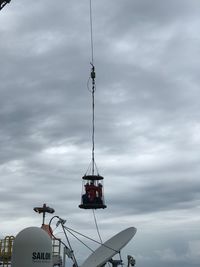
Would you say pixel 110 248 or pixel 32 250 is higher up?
pixel 110 248

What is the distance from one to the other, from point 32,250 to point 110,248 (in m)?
10.8

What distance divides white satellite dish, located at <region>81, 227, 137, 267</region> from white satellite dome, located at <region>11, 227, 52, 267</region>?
8599 mm

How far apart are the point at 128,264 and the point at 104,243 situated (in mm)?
2667

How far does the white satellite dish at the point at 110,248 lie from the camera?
131 ft

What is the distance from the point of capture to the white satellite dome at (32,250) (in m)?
31.2

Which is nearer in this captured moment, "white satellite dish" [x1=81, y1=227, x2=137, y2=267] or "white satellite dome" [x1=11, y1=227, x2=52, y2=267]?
"white satellite dome" [x1=11, y1=227, x2=52, y2=267]

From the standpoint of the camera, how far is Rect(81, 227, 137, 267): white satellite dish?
39.9 meters

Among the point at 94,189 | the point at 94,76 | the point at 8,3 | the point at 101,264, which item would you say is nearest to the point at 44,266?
the point at 101,264

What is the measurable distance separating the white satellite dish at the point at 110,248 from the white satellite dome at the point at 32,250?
339 inches

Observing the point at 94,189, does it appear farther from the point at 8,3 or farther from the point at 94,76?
the point at 8,3

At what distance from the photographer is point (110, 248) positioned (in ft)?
134

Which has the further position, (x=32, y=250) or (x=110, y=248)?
(x=110, y=248)

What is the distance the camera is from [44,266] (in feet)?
103

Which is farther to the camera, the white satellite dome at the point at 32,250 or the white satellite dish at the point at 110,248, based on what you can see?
the white satellite dish at the point at 110,248
